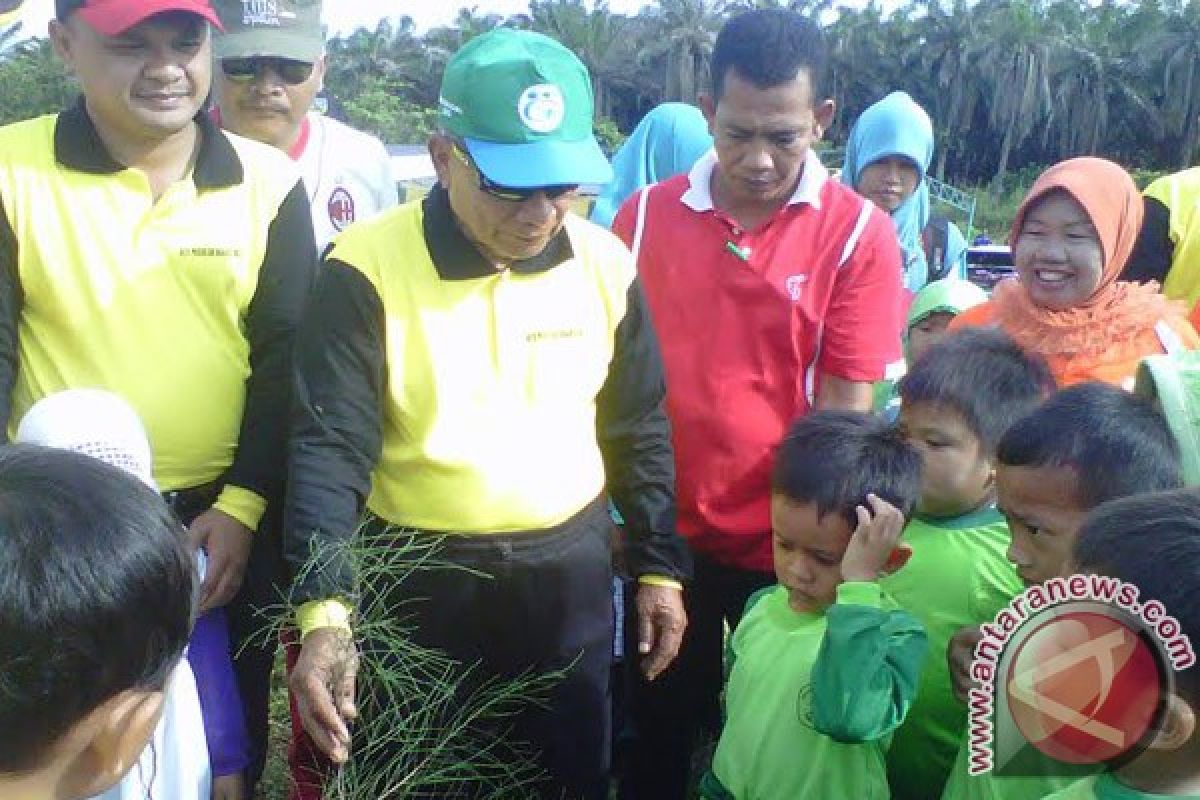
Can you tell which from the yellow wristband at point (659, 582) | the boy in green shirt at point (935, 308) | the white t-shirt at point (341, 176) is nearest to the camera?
the yellow wristband at point (659, 582)

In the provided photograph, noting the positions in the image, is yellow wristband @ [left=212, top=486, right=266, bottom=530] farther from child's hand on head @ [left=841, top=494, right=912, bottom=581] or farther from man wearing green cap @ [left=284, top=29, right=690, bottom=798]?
child's hand on head @ [left=841, top=494, right=912, bottom=581]

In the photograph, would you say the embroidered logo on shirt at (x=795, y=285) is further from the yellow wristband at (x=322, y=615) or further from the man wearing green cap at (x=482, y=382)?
the yellow wristband at (x=322, y=615)

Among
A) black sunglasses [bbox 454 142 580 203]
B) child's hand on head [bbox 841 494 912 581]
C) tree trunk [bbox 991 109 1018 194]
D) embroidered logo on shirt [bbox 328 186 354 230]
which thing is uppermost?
black sunglasses [bbox 454 142 580 203]

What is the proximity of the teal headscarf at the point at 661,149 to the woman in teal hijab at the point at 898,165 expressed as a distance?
0.87 meters

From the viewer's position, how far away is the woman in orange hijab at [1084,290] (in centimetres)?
268

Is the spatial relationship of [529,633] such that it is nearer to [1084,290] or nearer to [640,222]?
[640,222]

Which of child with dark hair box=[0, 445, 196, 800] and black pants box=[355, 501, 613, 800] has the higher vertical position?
child with dark hair box=[0, 445, 196, 800]

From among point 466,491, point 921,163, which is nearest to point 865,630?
point 466,491

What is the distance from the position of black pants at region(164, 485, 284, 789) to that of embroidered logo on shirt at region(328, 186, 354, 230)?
100 centimetres

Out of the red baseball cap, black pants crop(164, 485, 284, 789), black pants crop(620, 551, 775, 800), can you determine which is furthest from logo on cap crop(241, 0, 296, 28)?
black pants crop(620, 551, 775, 800)

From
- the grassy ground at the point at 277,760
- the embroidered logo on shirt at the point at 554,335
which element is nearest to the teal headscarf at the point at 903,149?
the embroidered logo on shirt at the point at 554,335

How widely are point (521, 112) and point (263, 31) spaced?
3.62ft

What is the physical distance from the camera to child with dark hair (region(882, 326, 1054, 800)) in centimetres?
222

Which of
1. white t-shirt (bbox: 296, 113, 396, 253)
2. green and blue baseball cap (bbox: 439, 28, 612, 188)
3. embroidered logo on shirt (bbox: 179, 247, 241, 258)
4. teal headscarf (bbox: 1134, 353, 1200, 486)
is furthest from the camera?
white t-shirt (bbox: 296, 113, 396, 253)
